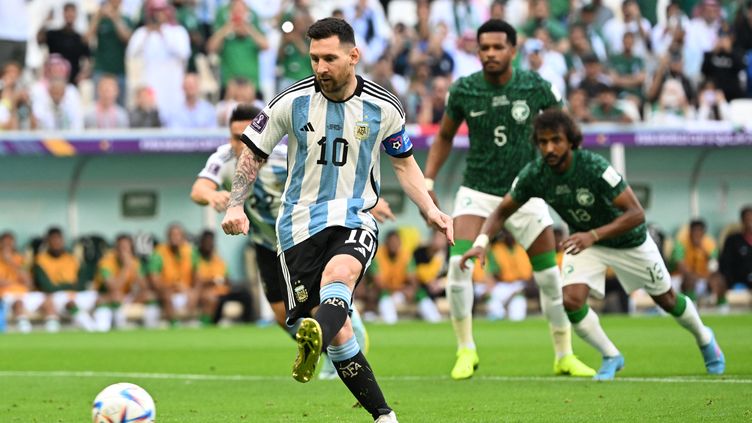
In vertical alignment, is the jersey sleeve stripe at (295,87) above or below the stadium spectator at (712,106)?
above

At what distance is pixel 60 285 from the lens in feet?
73.5

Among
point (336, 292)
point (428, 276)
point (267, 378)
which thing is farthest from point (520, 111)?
point (428, 276)

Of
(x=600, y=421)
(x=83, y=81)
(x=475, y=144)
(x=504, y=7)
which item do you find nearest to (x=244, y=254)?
(x=83, y=81)

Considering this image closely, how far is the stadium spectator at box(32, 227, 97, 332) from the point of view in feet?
73.3

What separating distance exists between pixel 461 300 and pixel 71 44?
13.3 meters

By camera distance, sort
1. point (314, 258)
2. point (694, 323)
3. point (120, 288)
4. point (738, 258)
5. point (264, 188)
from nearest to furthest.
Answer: point (314, 258)
point (694, 323)
point (264, 188)
point (120, 288)
point (738, 258)

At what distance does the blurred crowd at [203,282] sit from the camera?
882 inches

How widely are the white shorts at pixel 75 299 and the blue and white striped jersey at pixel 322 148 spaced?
1525 cm

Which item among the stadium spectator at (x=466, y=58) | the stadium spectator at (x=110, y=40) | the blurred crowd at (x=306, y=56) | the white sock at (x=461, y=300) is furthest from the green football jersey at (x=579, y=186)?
the stadium spectator at (x=110, y=40)

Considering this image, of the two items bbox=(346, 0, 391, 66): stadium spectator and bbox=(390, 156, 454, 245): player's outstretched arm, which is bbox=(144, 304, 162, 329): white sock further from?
bbox=(390, 156, 454, 245): player's outstretched arm

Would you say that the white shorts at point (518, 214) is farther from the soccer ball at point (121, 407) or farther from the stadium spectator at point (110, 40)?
the stadium spectator at point (110, 40)

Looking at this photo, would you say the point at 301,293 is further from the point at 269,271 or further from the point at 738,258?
the point at 738,258

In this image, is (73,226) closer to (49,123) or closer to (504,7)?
(49,123)

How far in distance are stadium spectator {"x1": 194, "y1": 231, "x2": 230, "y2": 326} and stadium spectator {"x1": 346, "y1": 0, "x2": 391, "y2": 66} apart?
419 cm
